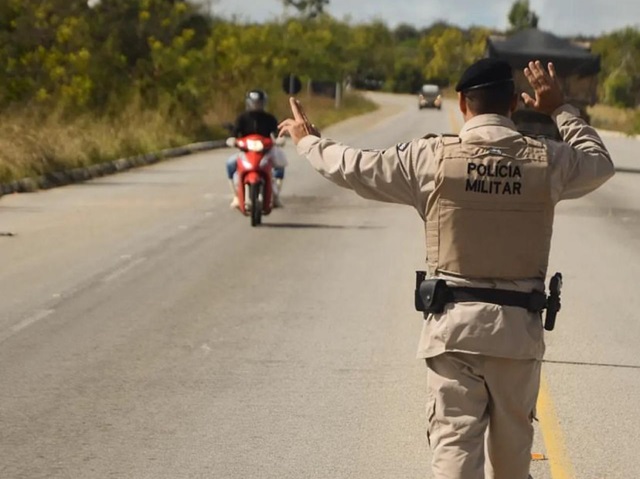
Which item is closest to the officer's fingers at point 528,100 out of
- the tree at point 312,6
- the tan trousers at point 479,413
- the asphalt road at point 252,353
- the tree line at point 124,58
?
the tan trousers at point 479,413

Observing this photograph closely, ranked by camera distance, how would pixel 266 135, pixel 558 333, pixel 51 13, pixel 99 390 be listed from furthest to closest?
1. pixel 51 13
2. pixel 266 135
3. pixel 558 333
4. pixel 99 390

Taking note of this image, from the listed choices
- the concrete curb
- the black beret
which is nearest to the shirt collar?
the black beret

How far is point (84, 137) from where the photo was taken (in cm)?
2922

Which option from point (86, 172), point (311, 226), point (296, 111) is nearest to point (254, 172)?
point (311, 226)

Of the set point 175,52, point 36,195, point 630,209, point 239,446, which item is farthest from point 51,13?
point 239,446

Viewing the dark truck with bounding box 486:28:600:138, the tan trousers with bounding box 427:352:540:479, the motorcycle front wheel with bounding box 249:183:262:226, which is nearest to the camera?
the tan trousers with bounding box 427:352:540:479

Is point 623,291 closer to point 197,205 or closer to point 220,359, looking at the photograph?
point 220,359

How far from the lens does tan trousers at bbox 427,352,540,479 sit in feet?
15.4

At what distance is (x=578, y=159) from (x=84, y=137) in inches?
984

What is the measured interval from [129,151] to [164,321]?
68.8ft

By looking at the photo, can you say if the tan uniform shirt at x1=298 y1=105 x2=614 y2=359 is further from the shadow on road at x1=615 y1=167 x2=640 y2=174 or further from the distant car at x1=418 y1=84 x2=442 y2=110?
the shadow on road at x1=615 y1=167 x2=640 y2=174

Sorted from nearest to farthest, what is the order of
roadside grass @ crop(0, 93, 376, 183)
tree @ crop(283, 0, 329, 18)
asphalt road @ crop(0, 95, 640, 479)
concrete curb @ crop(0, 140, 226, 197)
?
asphalt road @ crop(0, 95, 640, 479)
concrete curb @ crop(0, 140, 226, 197)
roadside grass @ crop(0, 93, 376, 183)
tree @ crop(283, 0, 329, 18)

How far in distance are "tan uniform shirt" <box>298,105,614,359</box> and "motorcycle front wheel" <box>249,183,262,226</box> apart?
1218cm

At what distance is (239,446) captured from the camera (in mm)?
6996
